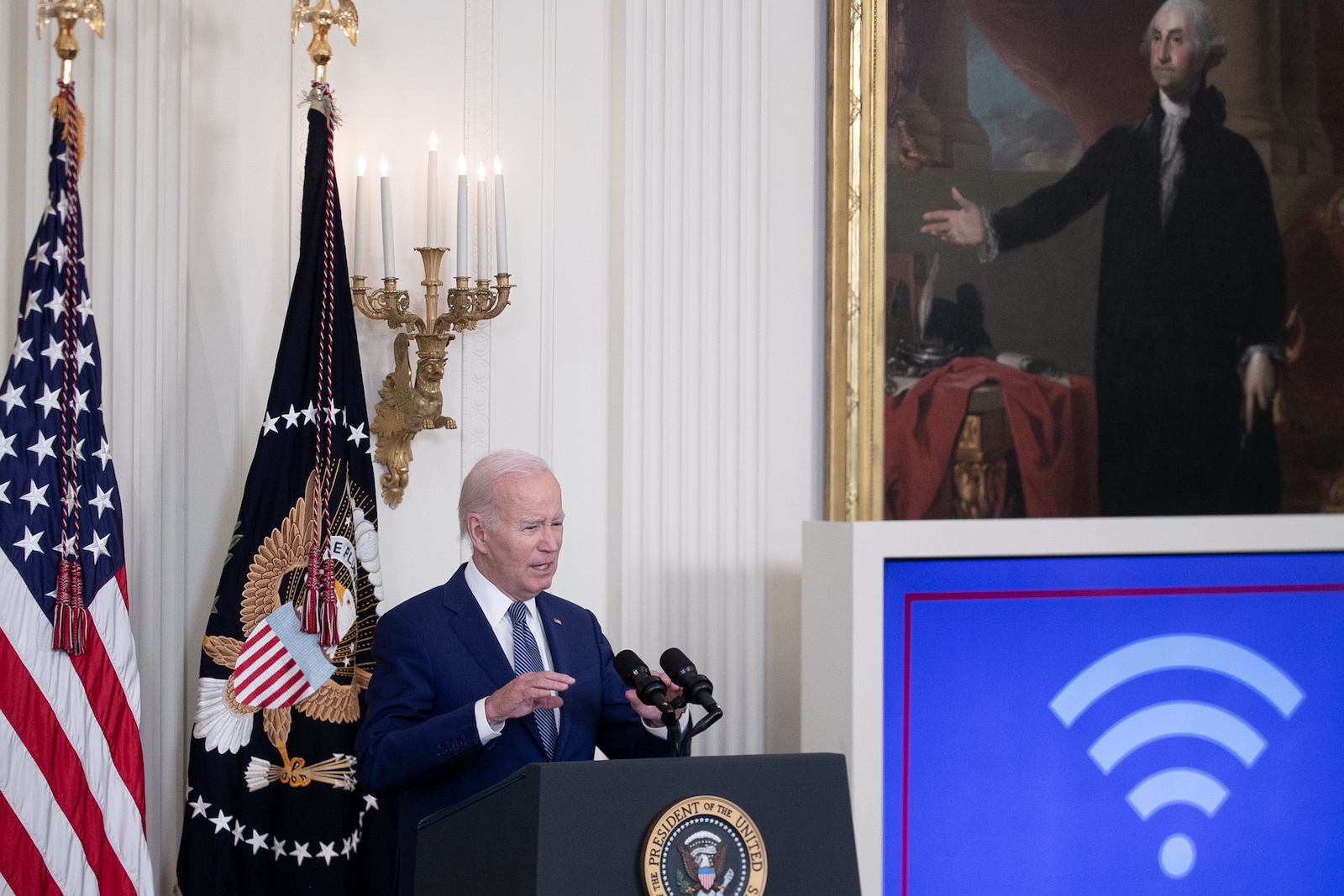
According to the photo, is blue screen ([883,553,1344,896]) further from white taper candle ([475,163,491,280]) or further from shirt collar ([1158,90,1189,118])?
shirt collar ([1158,90,1189,118])

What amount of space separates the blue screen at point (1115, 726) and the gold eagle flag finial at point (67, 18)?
2.50 m

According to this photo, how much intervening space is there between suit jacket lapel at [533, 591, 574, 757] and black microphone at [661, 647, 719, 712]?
43 cm

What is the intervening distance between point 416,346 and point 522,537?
1051 millimetres

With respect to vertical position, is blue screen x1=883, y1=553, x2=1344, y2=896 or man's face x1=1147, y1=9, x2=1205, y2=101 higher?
man's face x1=1147, y1=9, x2=1205, y2=101

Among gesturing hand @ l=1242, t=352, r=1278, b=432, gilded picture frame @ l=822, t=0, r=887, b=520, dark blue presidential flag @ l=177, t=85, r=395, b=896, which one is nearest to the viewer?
dark blue presidential flag @ l=177, t=85, r=395, b=896

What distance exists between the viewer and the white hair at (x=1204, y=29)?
415cm

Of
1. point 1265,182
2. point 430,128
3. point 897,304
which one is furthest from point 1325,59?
point 430,128

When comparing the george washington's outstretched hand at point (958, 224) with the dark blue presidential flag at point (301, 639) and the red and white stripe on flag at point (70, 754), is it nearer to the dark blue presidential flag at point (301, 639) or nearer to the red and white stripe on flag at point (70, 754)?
the dark blue presidential flag at point (301, 639)

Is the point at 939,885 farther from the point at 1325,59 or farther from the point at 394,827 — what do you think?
the point at 1325,59

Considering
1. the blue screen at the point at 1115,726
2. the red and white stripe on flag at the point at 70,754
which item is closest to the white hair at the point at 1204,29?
the blue screen at the point at 1115,726

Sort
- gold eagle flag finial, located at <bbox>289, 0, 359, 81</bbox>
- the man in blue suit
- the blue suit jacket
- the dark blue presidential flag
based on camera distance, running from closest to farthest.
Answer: the blue suit jacket → the man in blue suit → the dark blue presidential flag → gold eagle flag finial, located at <bbox>289, 0, 359, 81</bbox>

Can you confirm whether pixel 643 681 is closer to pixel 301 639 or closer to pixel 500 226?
pixel 301 639

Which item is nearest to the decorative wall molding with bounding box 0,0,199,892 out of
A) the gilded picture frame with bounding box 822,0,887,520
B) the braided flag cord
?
the braided flag cord

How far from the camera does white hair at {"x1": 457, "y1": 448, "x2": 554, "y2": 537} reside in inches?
116
